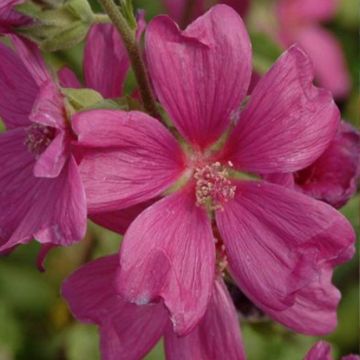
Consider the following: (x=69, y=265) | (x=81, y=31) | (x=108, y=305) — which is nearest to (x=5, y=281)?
(x=69, y=265)

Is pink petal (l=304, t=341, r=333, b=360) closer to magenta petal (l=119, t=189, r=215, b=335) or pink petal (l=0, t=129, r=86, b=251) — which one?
magenta petal (l=119, t=189, r=215, b=335)

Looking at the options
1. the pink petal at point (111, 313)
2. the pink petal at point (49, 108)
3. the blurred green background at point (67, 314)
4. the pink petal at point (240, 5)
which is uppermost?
the pink petal at point (49, 108)

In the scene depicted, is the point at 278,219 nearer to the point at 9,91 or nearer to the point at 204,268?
the point at 204,268

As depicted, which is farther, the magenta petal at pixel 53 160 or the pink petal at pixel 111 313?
the pink petal at pixel 111 313

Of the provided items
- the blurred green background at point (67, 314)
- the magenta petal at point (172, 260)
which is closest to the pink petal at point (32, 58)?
the magenta petal at point (172, 260)

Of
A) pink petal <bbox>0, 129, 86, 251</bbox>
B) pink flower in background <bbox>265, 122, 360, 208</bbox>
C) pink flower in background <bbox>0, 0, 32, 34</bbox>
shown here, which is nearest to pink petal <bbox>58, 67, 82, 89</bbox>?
pink petal <bbox>0, 129, 86, 251</bbox>

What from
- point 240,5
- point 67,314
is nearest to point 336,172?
point 240,5

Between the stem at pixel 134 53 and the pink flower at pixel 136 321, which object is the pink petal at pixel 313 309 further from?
the stem at pixel 134 53

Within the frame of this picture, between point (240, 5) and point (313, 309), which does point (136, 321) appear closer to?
point (313, 309)
